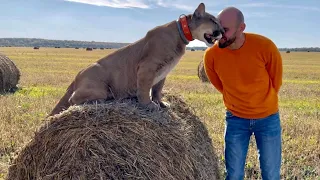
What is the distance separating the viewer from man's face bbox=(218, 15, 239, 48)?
5.27 meters

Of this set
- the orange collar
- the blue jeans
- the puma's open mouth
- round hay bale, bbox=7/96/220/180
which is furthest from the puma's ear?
round hay bale, bbox=7/96/220/180

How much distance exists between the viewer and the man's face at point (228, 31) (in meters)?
5.27

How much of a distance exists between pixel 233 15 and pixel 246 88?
3.30ft

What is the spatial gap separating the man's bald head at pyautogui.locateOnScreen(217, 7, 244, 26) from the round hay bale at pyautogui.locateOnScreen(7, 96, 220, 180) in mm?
1565

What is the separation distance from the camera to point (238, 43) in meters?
5.40

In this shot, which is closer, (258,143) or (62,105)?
(258,143)

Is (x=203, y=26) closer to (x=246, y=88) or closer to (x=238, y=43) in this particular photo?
(x=238, y=43)

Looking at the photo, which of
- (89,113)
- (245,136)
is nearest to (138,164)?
(89,113)

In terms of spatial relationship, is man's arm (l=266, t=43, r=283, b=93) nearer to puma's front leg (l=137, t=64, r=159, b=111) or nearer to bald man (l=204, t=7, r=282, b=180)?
bald man (l=204, t=7, r=282, b=180)

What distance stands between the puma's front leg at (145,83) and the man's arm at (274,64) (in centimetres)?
163

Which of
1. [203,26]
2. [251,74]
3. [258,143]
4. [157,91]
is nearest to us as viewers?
[251,74]

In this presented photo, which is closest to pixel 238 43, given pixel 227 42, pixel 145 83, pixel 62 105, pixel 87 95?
pixel 227 42

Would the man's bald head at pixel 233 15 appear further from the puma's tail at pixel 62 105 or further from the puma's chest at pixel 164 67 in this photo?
the puma's tail at pixel 62 105

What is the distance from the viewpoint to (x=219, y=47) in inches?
215
